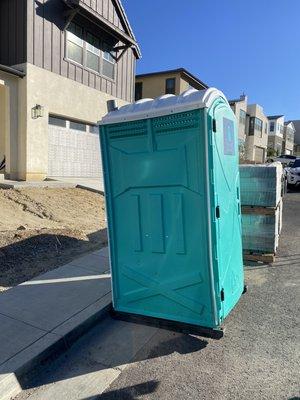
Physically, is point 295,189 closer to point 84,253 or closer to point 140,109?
point 84,253

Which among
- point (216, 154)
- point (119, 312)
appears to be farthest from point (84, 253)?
point (216, 154)

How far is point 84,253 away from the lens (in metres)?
6.17

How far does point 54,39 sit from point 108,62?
359cm

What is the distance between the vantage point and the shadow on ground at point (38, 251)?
200 inches

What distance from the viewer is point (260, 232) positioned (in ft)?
20.0

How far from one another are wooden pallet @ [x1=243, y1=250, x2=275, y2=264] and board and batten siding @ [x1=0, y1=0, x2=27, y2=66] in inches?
403

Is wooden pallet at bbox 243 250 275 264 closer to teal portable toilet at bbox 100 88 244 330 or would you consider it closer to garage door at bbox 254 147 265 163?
teal portable toilet at bbox 100 88 244 330

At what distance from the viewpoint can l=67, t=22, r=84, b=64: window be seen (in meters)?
14.2

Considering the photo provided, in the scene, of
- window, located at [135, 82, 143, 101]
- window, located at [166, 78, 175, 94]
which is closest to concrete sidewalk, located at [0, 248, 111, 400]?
window, located at [166, 78, 175, 94]

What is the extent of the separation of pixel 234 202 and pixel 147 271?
119 centimetres

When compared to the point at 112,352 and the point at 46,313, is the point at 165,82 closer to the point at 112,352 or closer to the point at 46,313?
the point at 46,313

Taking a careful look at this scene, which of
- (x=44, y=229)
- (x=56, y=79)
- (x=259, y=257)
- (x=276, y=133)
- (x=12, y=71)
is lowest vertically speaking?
(x=259, y=257)

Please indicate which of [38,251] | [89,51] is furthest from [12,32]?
[38,251]

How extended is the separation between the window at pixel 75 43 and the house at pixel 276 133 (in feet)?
170
